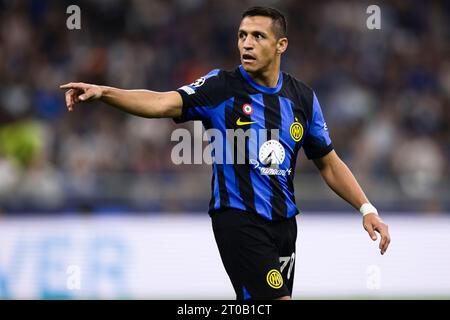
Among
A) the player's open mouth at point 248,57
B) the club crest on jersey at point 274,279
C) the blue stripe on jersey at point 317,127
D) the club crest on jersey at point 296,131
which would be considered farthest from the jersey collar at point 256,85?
the club crest on jersey at point 274,279

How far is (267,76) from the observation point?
5.79m

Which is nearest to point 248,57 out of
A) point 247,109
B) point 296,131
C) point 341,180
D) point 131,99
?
point 247,109

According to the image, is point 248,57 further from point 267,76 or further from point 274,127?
point 274,127

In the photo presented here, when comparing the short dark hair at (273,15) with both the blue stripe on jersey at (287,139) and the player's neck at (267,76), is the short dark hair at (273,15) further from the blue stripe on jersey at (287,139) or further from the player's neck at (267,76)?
the blue stripe on jersey at (287,139)

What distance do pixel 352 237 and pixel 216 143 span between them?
Result: 5422mm

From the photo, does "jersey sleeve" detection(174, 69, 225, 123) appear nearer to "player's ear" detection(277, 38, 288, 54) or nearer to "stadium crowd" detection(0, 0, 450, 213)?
"player's ear" detection(277, 38, 288, 54)

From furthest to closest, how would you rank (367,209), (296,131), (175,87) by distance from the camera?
A: (175,87), (367,209), (296,131)

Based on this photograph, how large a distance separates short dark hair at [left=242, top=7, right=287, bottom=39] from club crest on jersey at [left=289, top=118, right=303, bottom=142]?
58 cm

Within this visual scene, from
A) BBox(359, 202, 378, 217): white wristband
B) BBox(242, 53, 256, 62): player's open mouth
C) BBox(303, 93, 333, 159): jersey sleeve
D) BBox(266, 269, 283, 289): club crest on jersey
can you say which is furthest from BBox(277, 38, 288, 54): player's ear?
BBox(266, 269, 283, 289): club crest on jersey

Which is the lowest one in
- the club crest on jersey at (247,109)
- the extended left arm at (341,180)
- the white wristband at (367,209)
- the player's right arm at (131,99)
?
the white wristband at (367,209)

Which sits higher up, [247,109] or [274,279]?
[247,109]

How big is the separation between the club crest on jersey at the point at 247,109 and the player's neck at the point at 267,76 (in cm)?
19

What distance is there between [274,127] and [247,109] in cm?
21

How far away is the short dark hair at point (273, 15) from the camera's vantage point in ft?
18.8
